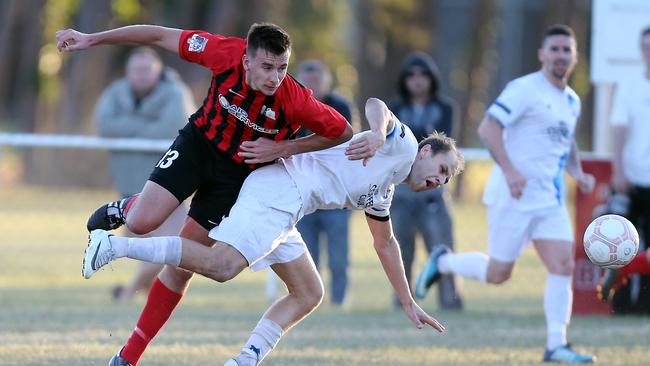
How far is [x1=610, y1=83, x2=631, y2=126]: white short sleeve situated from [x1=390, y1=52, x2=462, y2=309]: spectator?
149 cm

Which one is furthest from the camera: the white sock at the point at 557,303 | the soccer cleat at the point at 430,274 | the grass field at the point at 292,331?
the soccer cleat at the point at 430,274

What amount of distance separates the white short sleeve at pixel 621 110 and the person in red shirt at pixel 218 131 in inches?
195

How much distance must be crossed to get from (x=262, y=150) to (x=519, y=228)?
299 centimetres

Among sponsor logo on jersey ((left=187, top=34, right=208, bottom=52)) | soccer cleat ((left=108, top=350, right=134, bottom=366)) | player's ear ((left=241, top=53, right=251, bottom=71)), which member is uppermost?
sponsor logo on jersey ((left=187, top=34, right=208, bottom=52))

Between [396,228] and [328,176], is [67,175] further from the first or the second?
[328,176]

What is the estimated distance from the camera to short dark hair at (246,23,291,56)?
21.1ft

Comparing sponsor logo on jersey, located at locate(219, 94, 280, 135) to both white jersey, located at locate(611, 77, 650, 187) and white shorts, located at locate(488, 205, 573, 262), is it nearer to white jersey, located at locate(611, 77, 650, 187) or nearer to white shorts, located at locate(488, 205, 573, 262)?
white shorts, located at locate(488, 205, 573, 262)

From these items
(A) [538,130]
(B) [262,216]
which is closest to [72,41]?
(B) [262,216]

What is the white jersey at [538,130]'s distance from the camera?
29.7ft

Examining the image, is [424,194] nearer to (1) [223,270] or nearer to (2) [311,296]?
(2) [311,296]

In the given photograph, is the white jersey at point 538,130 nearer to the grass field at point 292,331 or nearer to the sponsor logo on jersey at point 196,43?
the grass field at point 292,331

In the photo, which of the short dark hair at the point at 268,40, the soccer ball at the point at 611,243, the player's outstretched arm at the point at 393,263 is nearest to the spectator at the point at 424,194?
the soccer ball at the point at 611,243

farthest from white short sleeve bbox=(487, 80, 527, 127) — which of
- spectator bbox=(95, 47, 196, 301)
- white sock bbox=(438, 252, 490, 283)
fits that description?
spectator bbox=(95, 47, 196, 301)

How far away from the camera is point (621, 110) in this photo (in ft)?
36.7
